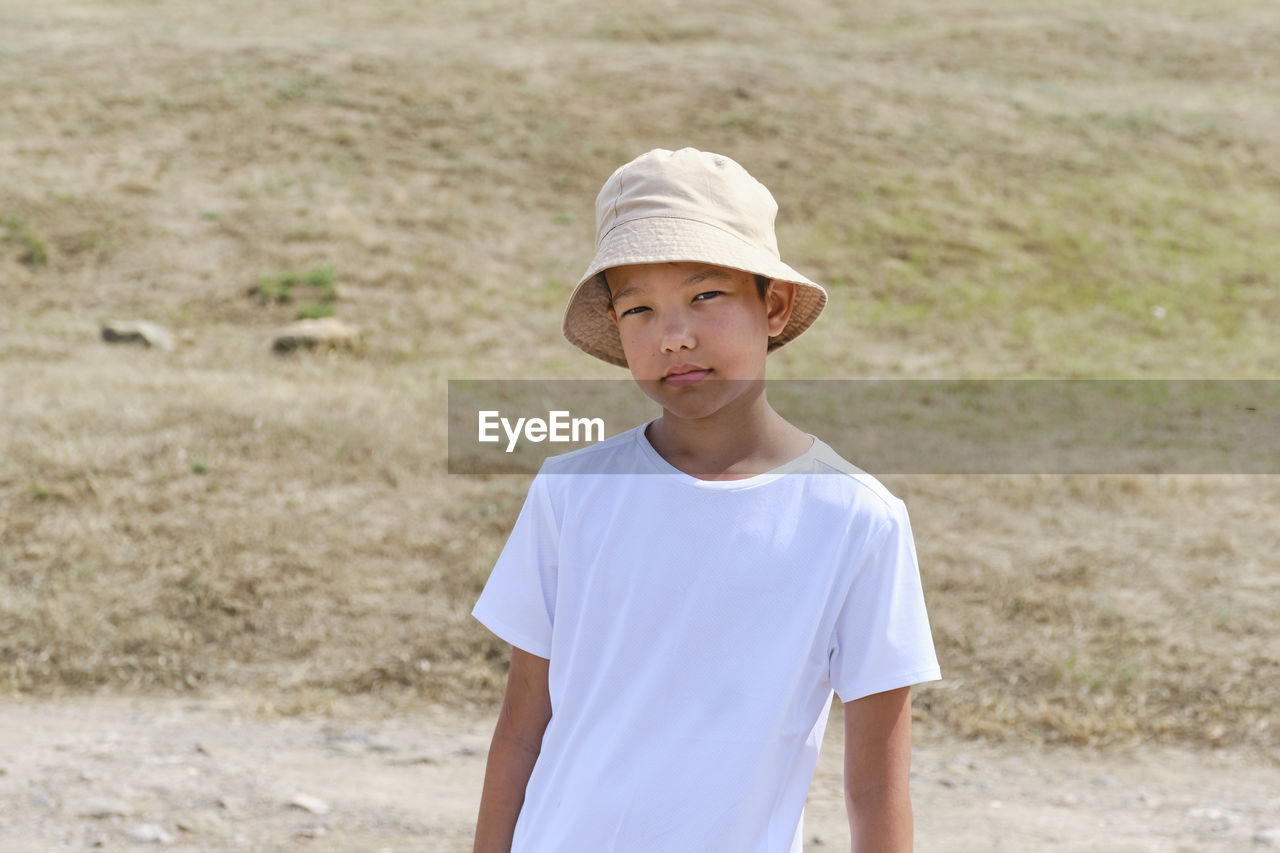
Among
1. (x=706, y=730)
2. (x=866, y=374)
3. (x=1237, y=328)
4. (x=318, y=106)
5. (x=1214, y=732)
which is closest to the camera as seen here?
(x=706, y=730)

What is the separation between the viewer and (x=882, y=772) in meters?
1.42

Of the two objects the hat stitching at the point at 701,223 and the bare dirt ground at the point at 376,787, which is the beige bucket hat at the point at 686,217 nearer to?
the hat stitching at the point at 701,223

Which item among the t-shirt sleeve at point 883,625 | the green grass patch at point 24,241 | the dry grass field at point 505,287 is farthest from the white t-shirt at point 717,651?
the green grass patch at point 24,241

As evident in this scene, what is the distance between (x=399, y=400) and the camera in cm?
905

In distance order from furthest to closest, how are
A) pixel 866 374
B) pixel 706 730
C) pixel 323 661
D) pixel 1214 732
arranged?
pixel 866 374
pixel 323 661
pixel 1214 732
pixel 706 730

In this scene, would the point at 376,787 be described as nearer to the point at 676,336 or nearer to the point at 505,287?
the point at 676,336

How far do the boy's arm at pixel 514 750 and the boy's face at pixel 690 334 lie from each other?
41 centimetres

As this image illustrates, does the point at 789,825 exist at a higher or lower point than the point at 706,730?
lower

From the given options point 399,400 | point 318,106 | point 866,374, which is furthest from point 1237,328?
point 318,106

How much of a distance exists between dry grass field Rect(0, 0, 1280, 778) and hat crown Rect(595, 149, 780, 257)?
4.07 meters

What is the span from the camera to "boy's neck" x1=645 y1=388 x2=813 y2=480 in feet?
5.12

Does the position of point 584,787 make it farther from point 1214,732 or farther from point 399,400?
point 399,400

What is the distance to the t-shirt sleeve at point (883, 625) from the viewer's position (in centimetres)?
138

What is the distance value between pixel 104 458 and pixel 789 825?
6.60 m
